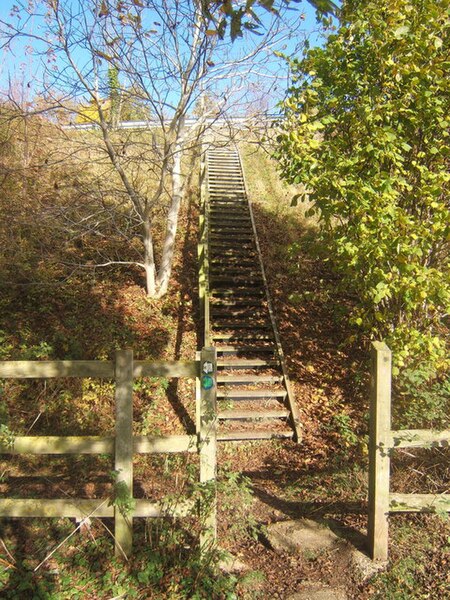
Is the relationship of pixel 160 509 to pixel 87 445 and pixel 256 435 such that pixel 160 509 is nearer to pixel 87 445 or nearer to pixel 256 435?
pixel 87 445

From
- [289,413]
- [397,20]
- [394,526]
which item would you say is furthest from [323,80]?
[394,526]

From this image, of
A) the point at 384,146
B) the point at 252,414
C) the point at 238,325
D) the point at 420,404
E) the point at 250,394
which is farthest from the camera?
the point at 238,325

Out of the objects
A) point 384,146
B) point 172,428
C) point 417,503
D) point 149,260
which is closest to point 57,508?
point 417,503

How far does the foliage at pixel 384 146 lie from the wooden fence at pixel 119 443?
8.70 ft

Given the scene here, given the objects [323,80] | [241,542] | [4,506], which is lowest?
[241,542]

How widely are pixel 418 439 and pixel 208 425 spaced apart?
61.0 inches

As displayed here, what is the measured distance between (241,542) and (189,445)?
4.27 feet

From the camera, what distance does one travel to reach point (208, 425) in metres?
3.16

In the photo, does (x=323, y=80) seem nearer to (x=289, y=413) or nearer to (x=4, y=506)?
(x=289, y=413)

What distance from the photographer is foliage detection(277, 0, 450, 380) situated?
482cm

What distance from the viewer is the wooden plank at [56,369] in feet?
10.2

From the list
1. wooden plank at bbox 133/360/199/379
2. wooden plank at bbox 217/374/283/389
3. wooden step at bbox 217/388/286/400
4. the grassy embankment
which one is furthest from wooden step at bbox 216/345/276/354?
wooden plank at bbox 133/360/199/379

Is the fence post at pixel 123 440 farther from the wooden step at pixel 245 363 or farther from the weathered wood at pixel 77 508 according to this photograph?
the wooden step at pixel 245 363

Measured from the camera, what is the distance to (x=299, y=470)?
5.68m
